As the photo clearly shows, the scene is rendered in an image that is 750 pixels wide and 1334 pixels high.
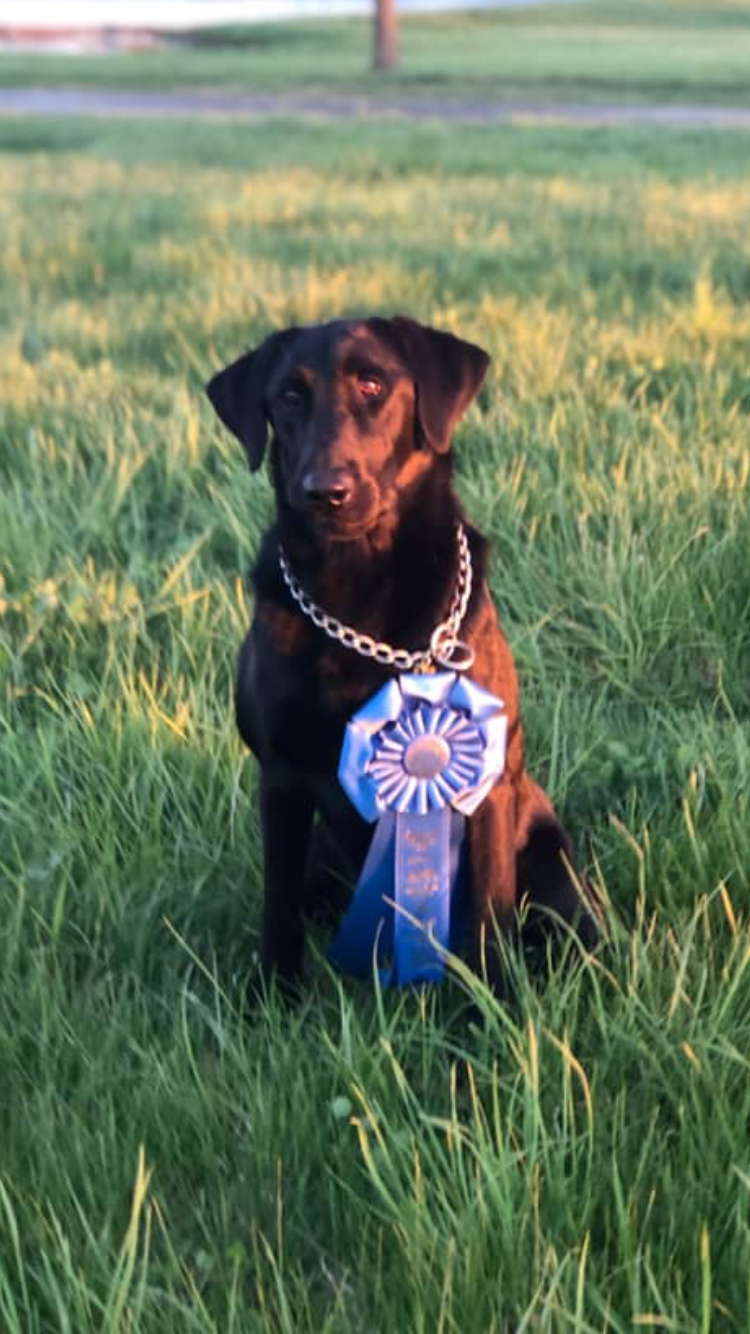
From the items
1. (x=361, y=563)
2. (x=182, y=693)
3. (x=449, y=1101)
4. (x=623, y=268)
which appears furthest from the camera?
(x=623, y=268)


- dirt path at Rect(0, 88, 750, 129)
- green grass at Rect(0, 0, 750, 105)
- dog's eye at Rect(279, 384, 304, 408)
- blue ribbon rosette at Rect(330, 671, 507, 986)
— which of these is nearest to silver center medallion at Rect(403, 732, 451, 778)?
blue ribbon rosette at Rect(330, 671, 507, 986)

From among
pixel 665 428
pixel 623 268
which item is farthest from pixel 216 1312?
pixel 623 268

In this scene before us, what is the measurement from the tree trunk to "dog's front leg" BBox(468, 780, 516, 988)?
3342 cm

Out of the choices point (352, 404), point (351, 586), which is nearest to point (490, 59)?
point (352, 404)

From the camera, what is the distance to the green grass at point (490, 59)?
26.5 m

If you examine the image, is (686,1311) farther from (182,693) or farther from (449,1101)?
(182,693)

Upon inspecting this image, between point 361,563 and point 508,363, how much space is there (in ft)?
9.74

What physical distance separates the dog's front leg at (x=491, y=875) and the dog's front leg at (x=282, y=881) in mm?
271

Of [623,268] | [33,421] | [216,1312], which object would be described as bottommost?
[216,1312]

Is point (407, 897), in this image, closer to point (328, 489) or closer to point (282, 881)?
point (282, 881)

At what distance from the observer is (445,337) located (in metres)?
2.17

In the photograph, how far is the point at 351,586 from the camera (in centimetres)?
207

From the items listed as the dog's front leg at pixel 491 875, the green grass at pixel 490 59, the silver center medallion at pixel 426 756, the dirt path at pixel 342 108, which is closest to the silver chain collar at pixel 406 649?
the silver center medallion at pixel 426 756

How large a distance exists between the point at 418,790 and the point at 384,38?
33996 mm
